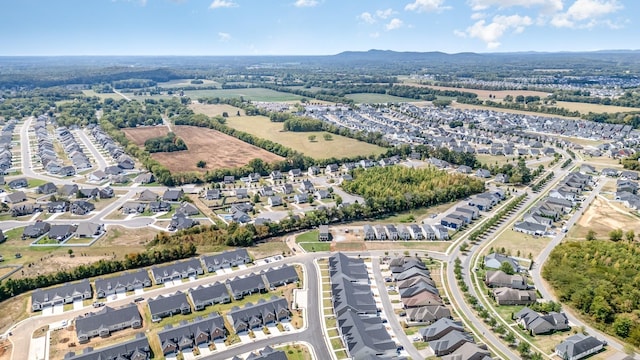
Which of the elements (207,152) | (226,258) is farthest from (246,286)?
(207,152)

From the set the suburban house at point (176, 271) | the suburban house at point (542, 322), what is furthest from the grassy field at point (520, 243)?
the suburban house at point (176, 271)

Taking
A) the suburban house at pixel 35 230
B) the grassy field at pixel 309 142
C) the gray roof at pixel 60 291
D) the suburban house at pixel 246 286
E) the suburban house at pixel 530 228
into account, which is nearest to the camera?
the gray roof at pixel 60 291

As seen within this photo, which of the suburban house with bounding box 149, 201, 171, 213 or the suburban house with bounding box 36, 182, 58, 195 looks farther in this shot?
the suburban house with bounding box 36, 182, 58, 195

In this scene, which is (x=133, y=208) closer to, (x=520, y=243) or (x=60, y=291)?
(x=60, y=291)

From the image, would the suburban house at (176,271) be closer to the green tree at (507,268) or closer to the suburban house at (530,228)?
the green tree at (507,268)

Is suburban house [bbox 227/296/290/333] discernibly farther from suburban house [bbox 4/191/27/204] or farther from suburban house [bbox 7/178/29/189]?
suburban house [bbox 7/178/29/189]

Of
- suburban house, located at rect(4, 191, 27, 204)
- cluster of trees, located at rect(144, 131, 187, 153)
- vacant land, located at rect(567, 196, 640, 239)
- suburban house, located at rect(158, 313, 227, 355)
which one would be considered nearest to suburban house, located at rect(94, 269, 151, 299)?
suburban house, located at rect(158, 313, 227, 355)

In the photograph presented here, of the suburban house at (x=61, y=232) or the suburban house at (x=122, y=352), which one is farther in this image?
the suburban house at (x=61, y=232)
